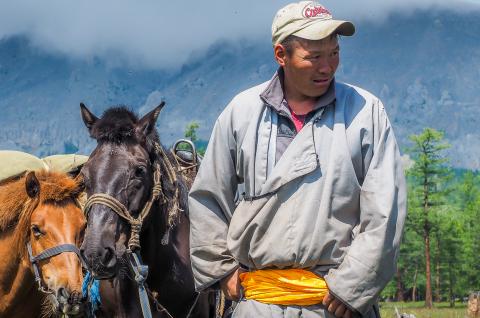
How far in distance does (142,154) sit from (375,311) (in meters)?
2.31

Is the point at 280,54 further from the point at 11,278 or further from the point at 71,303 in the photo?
the point at 11,278

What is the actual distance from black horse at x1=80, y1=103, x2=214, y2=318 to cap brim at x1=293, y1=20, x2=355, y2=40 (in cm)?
192

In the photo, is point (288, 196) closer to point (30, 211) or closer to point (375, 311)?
point (375, 311)

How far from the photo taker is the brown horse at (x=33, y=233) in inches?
271

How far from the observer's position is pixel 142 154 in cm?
605

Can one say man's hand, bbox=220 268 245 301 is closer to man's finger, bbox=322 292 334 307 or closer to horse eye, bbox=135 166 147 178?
man's finger, bbox=322 292 334 307

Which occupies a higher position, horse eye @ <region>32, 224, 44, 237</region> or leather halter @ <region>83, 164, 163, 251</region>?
leather halter @ <region>83, 164, 163, 251</region>

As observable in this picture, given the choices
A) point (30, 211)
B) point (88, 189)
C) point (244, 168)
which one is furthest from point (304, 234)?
point (30, 211)

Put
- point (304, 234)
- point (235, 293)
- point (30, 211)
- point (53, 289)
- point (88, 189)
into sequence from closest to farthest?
point (304, 234)
point (235, 293)
point (88, 189)
point (53, 289)
point (30, 211)

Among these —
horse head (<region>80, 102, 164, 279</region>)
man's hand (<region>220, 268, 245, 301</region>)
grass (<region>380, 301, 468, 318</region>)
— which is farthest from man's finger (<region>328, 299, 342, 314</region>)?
grass (<region>380, 301, 468, 318</region>)

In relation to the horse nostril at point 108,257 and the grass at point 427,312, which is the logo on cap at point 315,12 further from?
the grass at point 427,312

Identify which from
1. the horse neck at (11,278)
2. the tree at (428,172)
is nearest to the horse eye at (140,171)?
the horse neck at (11,278)

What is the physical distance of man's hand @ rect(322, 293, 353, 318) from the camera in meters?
4.13

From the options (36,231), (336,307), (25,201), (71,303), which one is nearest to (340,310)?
(336,307)
